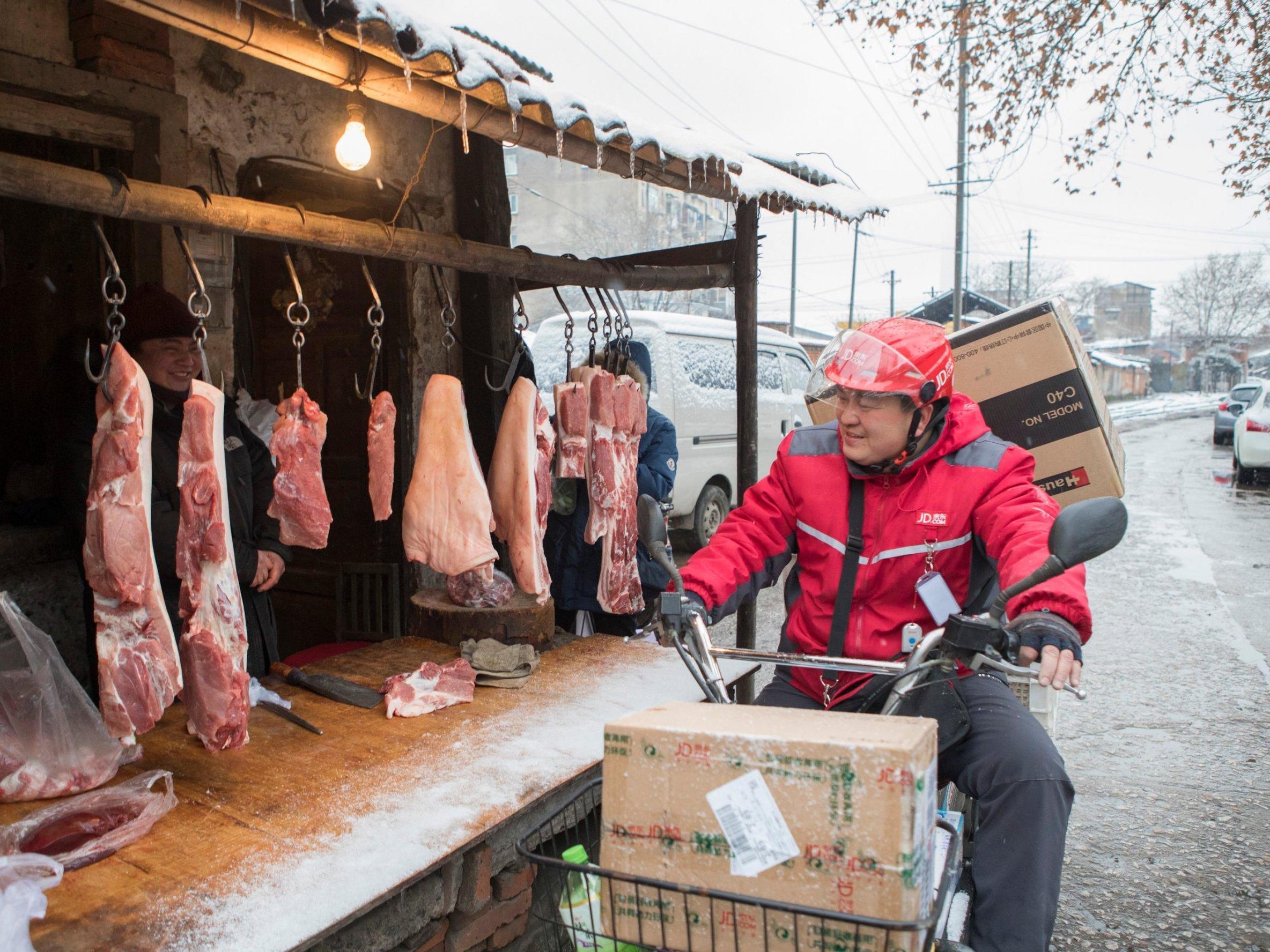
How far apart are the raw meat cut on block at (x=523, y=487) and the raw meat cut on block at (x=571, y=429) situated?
32cm

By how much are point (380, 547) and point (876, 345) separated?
4.19m

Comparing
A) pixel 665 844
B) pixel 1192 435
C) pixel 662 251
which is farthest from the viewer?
pixel 1192 435

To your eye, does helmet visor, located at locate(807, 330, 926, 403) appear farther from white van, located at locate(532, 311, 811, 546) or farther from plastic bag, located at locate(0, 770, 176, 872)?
white van, located at locate(532, 311, 811, 546)

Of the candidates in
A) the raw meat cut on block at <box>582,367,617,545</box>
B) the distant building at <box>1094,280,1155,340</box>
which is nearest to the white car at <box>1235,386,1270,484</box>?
the raw meat cut on block at <box>582,367,617,545</box>

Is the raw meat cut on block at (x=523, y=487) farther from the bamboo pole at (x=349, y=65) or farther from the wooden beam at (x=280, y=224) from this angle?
the bamboo pole at (x=349, y=65)

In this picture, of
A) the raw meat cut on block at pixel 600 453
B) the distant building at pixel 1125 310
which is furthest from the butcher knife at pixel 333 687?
the distant building at pixel 1125 310

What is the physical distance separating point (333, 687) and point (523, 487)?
114 centimetres

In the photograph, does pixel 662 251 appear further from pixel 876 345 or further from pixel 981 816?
pixel 981 816

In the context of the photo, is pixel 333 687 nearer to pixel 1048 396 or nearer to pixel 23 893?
pixel 23 893

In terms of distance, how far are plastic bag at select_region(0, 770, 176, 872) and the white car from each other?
763 inches

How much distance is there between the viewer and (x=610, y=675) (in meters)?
3.86

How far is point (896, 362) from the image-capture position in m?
2.61

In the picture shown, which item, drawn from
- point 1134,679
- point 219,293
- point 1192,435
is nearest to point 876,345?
point 219,293

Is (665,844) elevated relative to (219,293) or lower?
lower
